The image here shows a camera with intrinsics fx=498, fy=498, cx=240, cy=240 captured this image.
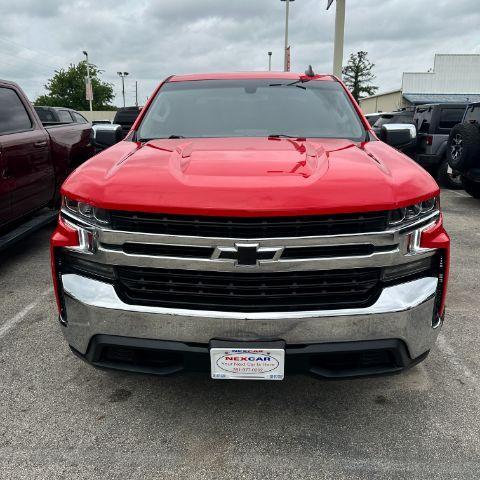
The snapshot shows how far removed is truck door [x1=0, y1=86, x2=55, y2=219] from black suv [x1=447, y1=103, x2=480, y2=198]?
616cm

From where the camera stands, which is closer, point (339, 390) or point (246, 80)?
point (339, 390)

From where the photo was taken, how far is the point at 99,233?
7.26ft

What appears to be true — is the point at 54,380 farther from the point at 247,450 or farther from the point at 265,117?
the point at 265,117

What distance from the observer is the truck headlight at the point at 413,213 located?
2178 millimetres

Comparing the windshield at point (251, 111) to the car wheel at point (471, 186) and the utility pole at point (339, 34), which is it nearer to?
the car wheel at point (471, 186)

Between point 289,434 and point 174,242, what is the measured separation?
1157 millimetres

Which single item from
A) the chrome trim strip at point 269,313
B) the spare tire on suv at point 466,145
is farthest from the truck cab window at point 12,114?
the spare tire on suv at point 466,145

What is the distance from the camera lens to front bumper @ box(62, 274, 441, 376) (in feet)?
7.06

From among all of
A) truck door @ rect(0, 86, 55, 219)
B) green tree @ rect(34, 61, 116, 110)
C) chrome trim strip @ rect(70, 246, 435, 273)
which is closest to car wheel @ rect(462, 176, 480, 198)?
truck door @ rect(0, 86, 55, 219)

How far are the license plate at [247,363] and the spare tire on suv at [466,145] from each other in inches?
271

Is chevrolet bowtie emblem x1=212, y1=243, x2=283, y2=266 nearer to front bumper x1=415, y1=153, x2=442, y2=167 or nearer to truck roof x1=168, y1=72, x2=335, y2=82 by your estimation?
truck roof x1=168, y1=72, x2=335, y2=82

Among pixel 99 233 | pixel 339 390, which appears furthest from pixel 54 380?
pixel 339 390

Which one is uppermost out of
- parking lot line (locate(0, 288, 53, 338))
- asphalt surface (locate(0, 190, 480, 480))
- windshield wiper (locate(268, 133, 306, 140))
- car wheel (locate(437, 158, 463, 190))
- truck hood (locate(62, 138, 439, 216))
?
windshield wiper (locate(268, 133, 306, 140))

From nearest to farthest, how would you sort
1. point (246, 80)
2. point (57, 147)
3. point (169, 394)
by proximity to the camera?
point (169, 394) → point (246, 80) → point (57, 147)
